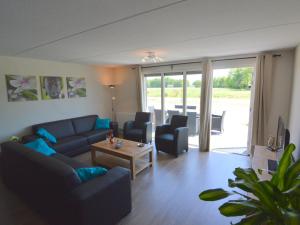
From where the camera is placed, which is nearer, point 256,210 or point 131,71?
point 256,210

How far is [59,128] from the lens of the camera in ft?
13.8

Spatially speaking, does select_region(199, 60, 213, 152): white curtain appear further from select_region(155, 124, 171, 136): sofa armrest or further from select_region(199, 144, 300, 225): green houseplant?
select_region(199, 144, 300, 225): green houseplant

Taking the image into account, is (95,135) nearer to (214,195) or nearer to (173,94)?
(173,94)

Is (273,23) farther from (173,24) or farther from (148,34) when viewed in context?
(148,34)

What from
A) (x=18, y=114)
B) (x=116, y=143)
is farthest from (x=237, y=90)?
(x=18, y=114)

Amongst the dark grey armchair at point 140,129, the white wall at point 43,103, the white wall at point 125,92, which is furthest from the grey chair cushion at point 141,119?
the white wall at point 43,103

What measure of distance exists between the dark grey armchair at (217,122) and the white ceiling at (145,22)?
210cm

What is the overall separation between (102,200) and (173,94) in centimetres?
364

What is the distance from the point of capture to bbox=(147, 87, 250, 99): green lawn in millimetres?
4035

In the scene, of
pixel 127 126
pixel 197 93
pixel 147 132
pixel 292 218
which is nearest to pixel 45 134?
pixel 127 126

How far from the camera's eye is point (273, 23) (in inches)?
73.7

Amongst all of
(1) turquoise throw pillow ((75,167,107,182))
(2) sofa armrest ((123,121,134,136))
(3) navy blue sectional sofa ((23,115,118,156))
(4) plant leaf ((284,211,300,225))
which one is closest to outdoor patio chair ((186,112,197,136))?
(2) sofa armrest ((123,121,134,136))

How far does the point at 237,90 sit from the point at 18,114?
4992 mm

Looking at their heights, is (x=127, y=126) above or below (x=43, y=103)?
below
